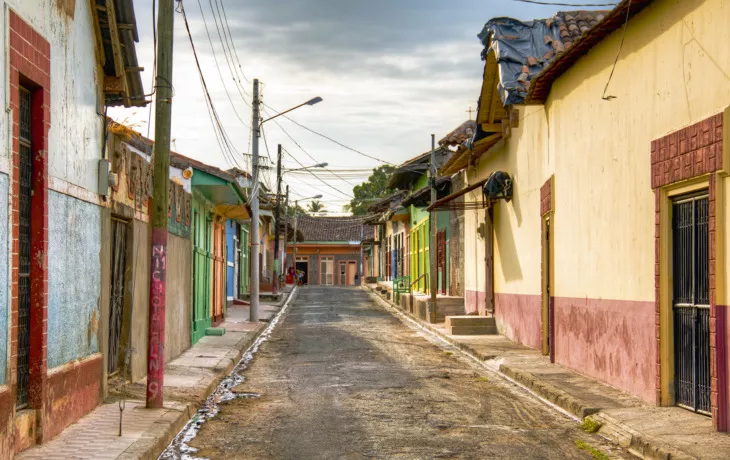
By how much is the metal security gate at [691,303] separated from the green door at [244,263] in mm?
30324

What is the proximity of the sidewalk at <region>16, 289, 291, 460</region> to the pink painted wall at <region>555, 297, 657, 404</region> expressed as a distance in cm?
526

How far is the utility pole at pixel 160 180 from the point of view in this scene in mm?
10352

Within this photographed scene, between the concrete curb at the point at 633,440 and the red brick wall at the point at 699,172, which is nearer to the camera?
the concrete curb at the point at 633,440

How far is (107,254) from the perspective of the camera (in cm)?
1098

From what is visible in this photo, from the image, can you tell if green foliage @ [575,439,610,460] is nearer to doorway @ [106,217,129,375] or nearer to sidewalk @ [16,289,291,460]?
sidewalk @ [16,289,291,460]

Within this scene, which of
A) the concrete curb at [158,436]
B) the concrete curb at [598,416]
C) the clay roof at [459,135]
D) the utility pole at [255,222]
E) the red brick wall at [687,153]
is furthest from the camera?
the clay roof at [459,135]

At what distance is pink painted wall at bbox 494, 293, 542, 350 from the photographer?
17891 mm

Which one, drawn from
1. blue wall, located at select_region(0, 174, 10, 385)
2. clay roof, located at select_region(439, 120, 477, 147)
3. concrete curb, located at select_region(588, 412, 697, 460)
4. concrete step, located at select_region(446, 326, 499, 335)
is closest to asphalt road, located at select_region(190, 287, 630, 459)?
concrete curb, located at select_region(588, 412, 697, 460)

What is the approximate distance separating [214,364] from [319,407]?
4894 millimetres

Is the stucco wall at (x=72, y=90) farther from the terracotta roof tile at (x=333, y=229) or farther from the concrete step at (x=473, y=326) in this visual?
the terracotta roof tile at (x=333, y=229)

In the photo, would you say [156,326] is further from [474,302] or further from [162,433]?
[474,302]

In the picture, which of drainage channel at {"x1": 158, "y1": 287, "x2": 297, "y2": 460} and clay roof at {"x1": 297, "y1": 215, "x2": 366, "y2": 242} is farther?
clay roof at {"x1": 297, "y1": 215, "x2": 366, "y2": 242}

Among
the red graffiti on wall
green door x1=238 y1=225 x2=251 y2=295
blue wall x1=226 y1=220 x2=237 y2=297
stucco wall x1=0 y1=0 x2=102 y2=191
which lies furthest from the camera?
green door x1=238 y1=225 x2=251 y2=295

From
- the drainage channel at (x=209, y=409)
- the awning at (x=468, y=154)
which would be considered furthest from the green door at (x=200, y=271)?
the awning at (x=468, y=154)
